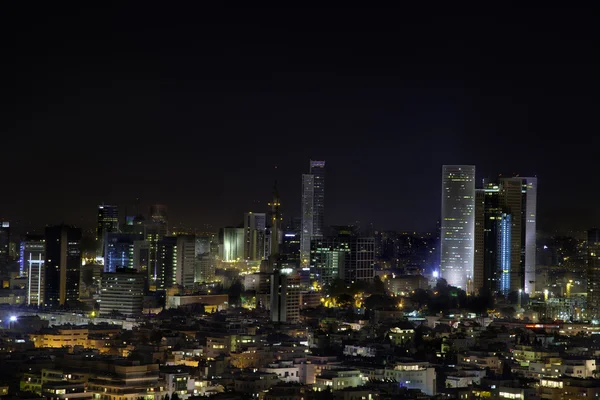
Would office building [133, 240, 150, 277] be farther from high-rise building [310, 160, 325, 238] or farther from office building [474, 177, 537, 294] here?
office building [474, 177, 537, 294]

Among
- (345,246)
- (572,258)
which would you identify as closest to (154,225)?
(345,246)

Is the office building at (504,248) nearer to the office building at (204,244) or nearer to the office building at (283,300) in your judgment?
the office building at (283,300)

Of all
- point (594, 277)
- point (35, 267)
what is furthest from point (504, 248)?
point (35, 267)

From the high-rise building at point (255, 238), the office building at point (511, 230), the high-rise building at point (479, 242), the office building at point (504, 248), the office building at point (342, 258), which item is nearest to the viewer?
the office building at point (504, 248)

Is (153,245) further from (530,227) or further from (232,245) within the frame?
(530,227)

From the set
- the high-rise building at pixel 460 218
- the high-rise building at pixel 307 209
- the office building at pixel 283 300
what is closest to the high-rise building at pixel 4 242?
the high-rise building at pixel 307 209

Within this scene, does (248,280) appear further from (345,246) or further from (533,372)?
(533,372)
